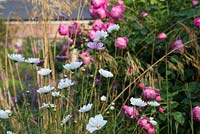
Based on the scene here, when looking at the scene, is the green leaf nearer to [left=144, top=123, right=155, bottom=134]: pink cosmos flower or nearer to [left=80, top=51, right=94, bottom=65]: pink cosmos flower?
[left=144, top=123, right=155, bottom=134]: pink cosmos flower

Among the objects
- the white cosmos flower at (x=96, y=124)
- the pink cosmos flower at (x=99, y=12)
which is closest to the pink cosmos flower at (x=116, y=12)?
the pink cosmos flower at (x=99, y=12)

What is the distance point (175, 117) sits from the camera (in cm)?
306

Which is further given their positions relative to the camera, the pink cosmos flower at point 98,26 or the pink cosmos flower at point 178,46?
the pink cosmos flower at point 98,26

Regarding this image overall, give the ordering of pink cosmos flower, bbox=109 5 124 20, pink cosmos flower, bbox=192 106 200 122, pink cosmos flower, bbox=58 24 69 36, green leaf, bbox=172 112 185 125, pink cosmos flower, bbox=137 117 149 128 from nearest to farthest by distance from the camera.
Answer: pink cosmos flower, bbox=137 117 149 128 → pink cosmos flower, bbox=192 106 200 122 → green leaf, bbox=172 112 185 125 → pink cosmos flower, bbox=109 5 124 20 → pink cosmos flower, bbox=58 24 69 36

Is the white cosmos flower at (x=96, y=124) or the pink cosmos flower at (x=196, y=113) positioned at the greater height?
the white cosmos flower at (x=96, y=124)

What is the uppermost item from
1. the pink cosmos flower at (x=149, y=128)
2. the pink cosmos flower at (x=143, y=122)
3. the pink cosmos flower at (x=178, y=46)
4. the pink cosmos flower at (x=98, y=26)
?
the pink cosmos flower at (x=98, y=26)

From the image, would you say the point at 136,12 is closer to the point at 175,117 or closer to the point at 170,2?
the point at 170,2

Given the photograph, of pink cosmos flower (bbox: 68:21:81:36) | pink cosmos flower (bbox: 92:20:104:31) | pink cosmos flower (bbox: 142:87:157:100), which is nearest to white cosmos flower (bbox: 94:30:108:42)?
pink cosmos flower (bbox: 142:87:157:100)

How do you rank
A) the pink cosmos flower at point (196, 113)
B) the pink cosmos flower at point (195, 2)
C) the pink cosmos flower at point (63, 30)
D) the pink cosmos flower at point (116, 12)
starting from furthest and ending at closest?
1. the pink cosmos flower at point (63, 30)
2. the pink cosmos flower at point (195, 2)
3. the pink cosmos flower at point (116, 12)
4. the pink cosmos flower at point (196, 113)

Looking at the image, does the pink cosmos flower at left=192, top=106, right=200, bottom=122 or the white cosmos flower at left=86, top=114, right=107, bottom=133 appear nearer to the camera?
the white cosmos flower at left=86, top=114, right=107, bottom=133

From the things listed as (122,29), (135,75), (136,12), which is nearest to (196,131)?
(135,75)

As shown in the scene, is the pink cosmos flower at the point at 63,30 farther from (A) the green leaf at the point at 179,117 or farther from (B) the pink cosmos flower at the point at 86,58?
(A) the green leaf at the point at 179,117

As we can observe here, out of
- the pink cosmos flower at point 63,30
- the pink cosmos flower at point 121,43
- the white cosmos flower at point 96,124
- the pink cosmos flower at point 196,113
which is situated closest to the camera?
the white cosmos flower at point 96,124

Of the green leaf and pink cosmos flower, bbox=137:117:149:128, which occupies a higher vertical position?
pink cosmos flower, bbox=137:117:149:128
